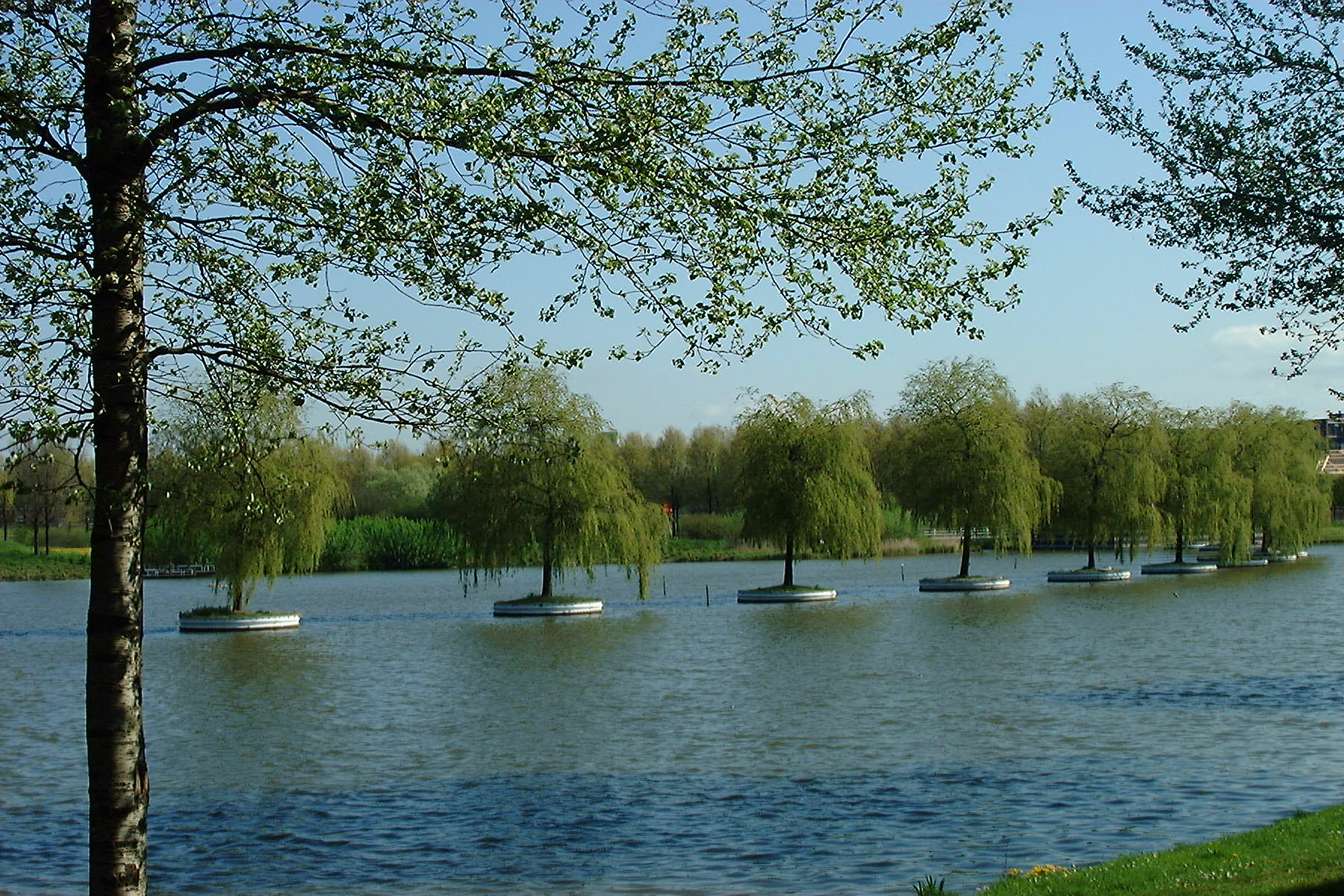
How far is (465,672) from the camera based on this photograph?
87.6ft

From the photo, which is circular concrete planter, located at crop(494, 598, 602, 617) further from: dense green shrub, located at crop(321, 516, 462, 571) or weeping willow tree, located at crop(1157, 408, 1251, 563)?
dense green shrub, located at crop(321, 516, 462, 571)

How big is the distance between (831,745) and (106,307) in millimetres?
12415

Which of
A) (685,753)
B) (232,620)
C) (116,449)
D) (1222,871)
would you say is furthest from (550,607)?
(116,449)

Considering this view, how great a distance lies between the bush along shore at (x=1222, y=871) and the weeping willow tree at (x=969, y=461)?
4013 cm

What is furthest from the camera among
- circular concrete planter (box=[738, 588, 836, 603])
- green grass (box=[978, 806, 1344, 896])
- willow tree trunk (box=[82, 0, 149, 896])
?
circular concrete planter (box=[738, 588, 836, 603])

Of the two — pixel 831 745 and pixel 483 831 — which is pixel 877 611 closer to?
pixel 831 745

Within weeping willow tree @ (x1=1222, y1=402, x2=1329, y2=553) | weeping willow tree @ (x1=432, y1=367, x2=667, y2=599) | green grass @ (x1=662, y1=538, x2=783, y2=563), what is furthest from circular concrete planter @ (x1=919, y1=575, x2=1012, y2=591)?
green grass @ (x1=662, y1=538, x2=783, y2=563)

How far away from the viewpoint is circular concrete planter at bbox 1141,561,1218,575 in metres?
59.0

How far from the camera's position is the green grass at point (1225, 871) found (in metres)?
8.08

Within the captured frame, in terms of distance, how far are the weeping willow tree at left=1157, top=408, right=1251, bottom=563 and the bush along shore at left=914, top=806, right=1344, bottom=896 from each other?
162 ft

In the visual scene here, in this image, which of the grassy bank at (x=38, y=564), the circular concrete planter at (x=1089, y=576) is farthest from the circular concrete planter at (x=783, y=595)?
the grassy bank at (x=38, y=564)

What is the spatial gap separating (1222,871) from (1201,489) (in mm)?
53159

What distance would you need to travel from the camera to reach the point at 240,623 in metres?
37.6

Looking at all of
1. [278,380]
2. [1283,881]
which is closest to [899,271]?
[278,380]
